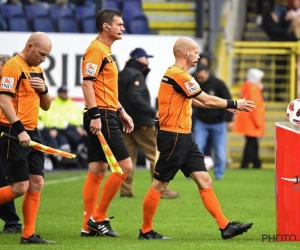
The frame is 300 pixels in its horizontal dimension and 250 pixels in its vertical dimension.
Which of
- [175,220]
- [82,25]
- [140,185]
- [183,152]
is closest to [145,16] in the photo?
[82,25]

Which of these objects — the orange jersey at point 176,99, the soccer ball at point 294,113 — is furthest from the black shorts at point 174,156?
the soccer ball at point 294,113

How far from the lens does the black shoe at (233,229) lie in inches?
447

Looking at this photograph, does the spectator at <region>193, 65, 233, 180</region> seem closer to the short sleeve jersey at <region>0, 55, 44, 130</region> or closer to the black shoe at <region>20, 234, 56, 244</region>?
the short sleeve jersey at <region>0, 55, 44, 130</region>

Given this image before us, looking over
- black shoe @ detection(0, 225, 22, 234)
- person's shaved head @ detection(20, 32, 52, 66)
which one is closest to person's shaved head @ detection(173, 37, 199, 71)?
person's shaved head @ detection(20, 32, 52, 66)

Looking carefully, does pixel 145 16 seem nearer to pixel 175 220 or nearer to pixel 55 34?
pixel 55 34

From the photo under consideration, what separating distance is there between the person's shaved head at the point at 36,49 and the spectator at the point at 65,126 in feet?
38.4

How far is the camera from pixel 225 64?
25.8 metres

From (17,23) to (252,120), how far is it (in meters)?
5.33

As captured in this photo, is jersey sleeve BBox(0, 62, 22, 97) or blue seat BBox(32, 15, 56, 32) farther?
blue seat BBox(32, 15, 56, 32)

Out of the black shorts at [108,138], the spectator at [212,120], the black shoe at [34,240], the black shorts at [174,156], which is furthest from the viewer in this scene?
the spectator at [212,120]

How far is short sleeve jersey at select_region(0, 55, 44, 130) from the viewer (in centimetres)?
1088

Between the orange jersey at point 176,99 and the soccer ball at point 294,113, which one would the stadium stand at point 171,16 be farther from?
the soccer ball at point 294,113

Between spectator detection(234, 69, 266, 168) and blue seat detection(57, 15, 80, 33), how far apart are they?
12.4 ft

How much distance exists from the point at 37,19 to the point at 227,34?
4598mm
